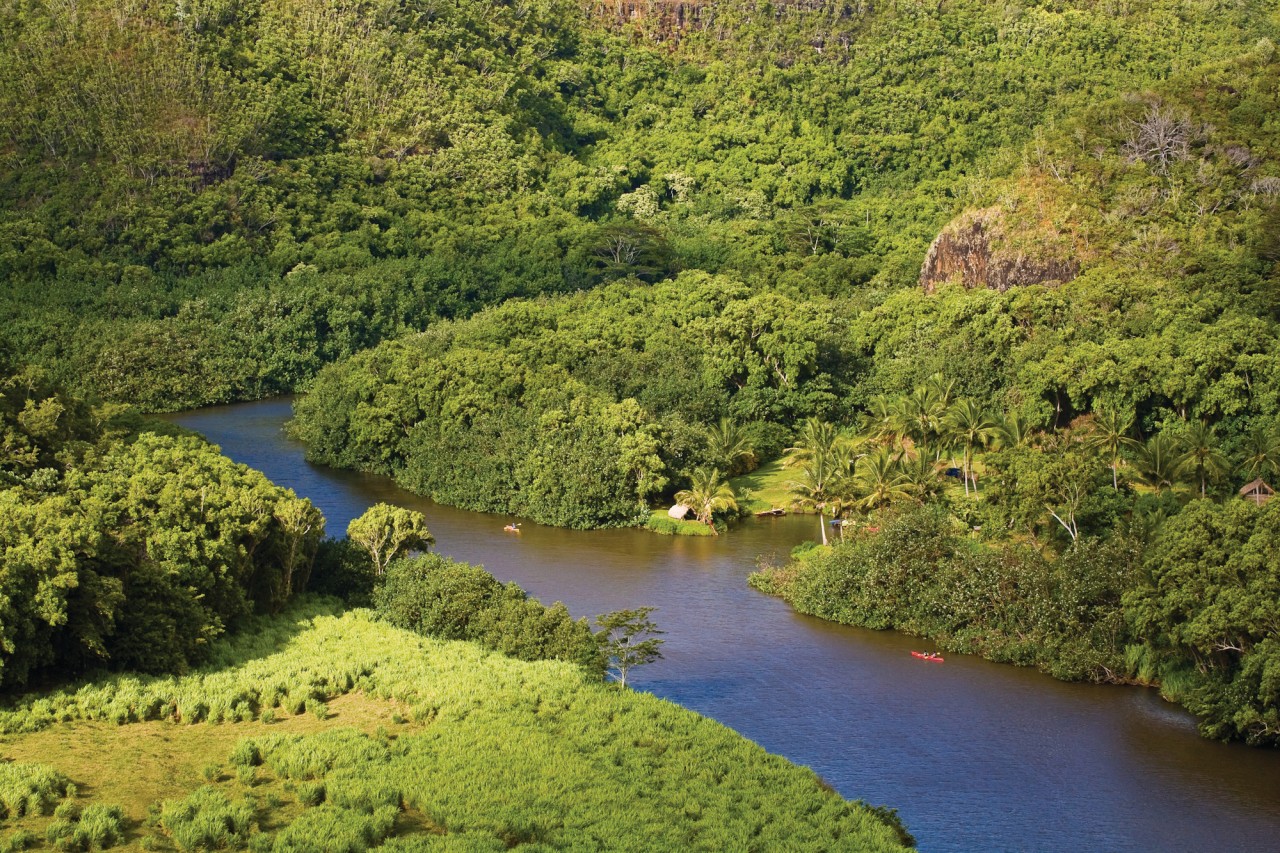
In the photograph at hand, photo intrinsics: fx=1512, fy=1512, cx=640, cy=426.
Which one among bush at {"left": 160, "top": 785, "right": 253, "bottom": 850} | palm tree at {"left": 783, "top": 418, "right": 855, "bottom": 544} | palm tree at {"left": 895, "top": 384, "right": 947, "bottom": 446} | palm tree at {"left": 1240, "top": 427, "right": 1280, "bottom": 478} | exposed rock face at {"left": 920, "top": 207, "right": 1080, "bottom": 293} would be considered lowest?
bush at {"left": 160, "top": 785, "right": 253, "bottom": 850}

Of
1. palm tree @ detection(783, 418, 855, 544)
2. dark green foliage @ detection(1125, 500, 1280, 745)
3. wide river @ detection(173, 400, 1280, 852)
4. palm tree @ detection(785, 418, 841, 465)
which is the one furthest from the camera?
palm tree @ detection(785, 418, 841, 465)

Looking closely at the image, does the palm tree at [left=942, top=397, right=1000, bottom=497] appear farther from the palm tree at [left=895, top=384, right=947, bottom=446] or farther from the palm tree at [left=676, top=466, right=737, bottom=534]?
the palm tree at [left=676, top=466, right=737, bottom=534]

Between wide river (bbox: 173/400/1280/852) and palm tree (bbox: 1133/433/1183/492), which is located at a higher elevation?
palm tree (bbox: 1133/433/1183/492)

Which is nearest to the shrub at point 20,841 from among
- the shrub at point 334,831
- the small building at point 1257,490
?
the shrub at point 334,831

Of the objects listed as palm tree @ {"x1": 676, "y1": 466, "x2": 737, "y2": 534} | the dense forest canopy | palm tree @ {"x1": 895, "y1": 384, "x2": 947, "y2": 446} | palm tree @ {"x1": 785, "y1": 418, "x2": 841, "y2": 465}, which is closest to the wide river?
the dense forest canopy

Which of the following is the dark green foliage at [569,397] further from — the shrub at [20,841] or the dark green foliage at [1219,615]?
the shrub at [20,841]

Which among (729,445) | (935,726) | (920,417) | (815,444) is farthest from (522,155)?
(935,726)
